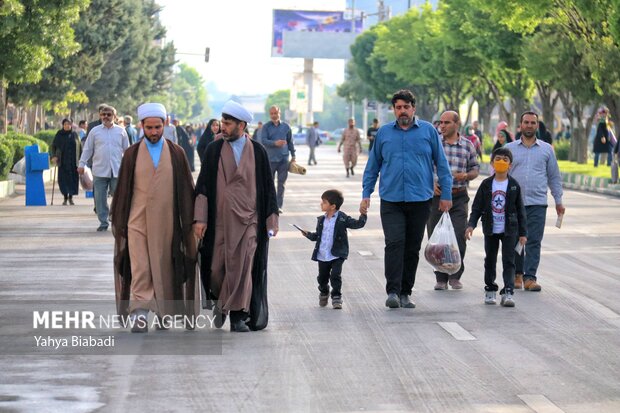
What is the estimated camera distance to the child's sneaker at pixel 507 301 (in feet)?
44.4

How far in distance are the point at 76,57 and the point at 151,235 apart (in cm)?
4428

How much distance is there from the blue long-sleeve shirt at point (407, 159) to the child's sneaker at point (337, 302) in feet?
2.94

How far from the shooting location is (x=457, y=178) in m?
15.1

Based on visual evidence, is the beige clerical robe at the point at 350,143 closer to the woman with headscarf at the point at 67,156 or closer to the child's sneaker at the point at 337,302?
the woman with headscarf at the point at 67,156

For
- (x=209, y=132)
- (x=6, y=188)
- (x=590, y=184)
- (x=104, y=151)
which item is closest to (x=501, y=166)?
(x=104, y=151)

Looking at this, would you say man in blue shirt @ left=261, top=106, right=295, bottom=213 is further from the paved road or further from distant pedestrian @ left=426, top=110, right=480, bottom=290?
distant pedestrian @ left=426, top=110, right=480, bottom=290

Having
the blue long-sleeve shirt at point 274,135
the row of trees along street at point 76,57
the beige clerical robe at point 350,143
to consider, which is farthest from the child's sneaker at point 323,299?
the beige clerical robe at point 350,143

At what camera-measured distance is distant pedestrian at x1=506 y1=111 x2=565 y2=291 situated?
49.4ft

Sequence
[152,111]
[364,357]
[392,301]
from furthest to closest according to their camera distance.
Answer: [392,301] < [152,111] < [364,357]

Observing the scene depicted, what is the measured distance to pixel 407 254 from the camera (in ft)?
44.1

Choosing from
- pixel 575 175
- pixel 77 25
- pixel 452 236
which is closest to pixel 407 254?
pixel 452 236

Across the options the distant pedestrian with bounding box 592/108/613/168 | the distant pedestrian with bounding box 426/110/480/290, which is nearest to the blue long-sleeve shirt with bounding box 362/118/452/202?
the distant pedestrian with bounding box 426/110/480/290

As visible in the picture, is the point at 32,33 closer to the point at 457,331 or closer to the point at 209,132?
the point at 209,132

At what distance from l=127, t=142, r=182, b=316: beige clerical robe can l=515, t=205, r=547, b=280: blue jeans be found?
464 centimetres
